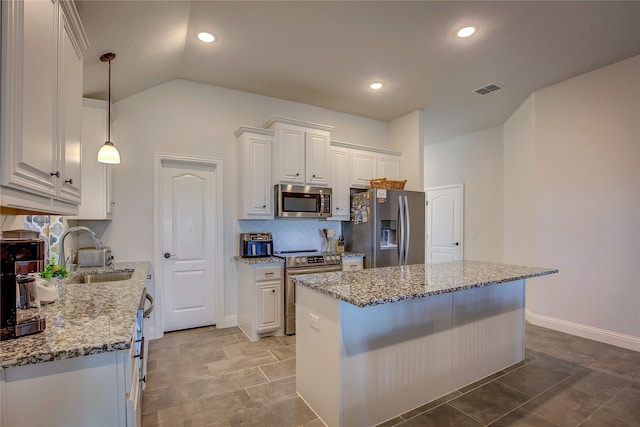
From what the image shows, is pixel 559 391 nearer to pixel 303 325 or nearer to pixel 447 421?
pixel 447 421

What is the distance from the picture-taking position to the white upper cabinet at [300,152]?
12.9 feet

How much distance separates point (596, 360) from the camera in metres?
3.01

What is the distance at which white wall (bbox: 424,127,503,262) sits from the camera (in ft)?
17.2

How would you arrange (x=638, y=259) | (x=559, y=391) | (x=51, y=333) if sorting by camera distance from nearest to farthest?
(x=51, y=333)
(x=559, y=391)
(x=638, y=259)

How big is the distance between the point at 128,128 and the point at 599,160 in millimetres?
5242

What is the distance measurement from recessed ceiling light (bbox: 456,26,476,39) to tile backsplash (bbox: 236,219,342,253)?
9.05ft

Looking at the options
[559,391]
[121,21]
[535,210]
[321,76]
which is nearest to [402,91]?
[321,76]

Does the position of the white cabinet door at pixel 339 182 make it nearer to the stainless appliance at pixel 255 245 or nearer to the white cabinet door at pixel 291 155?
the white cabinet door at pixel 291 155

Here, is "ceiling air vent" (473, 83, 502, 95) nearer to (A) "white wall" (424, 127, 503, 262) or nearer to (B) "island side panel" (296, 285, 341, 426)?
(A) "white wall" (424, 127, 503, 262)

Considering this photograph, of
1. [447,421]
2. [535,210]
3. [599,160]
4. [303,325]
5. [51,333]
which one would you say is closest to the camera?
[51,333]

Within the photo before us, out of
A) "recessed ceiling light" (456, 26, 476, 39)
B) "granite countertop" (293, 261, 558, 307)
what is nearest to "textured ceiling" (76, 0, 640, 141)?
"recessed ceiling light" (456, 26, 476, 39)

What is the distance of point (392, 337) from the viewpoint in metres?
2.11

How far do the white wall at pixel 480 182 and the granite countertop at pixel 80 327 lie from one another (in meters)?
5.21

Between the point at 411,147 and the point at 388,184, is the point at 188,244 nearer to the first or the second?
the point at 388,184
